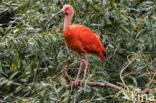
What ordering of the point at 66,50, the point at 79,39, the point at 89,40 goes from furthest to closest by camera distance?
the point at 66,50
the point at 89,40
the point at 79,39

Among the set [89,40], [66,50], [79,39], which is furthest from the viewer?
[66,50]

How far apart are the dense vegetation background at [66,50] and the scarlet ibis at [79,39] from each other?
0.41 feet

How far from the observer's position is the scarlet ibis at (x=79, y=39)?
5395 mm

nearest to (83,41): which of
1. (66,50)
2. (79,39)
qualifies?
(79,39)

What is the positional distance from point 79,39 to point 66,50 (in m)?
0.36

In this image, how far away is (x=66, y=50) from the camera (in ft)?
19.0

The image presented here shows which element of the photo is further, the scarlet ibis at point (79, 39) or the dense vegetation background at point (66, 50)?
the scarlet ibis at point (79, 39)

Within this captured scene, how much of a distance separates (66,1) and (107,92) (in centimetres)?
188

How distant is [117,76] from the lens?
5.91 m

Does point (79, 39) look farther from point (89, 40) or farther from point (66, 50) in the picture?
point (66, 50)

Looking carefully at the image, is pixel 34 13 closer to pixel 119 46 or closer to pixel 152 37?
pixel 119 46

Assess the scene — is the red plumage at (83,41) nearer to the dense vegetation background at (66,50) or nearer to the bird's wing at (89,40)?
the bird's wing at (89,40)

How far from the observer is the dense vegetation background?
16.8 ft

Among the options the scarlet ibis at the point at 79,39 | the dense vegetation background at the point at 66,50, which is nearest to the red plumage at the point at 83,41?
the scarlet ibis at the point at 79,39
